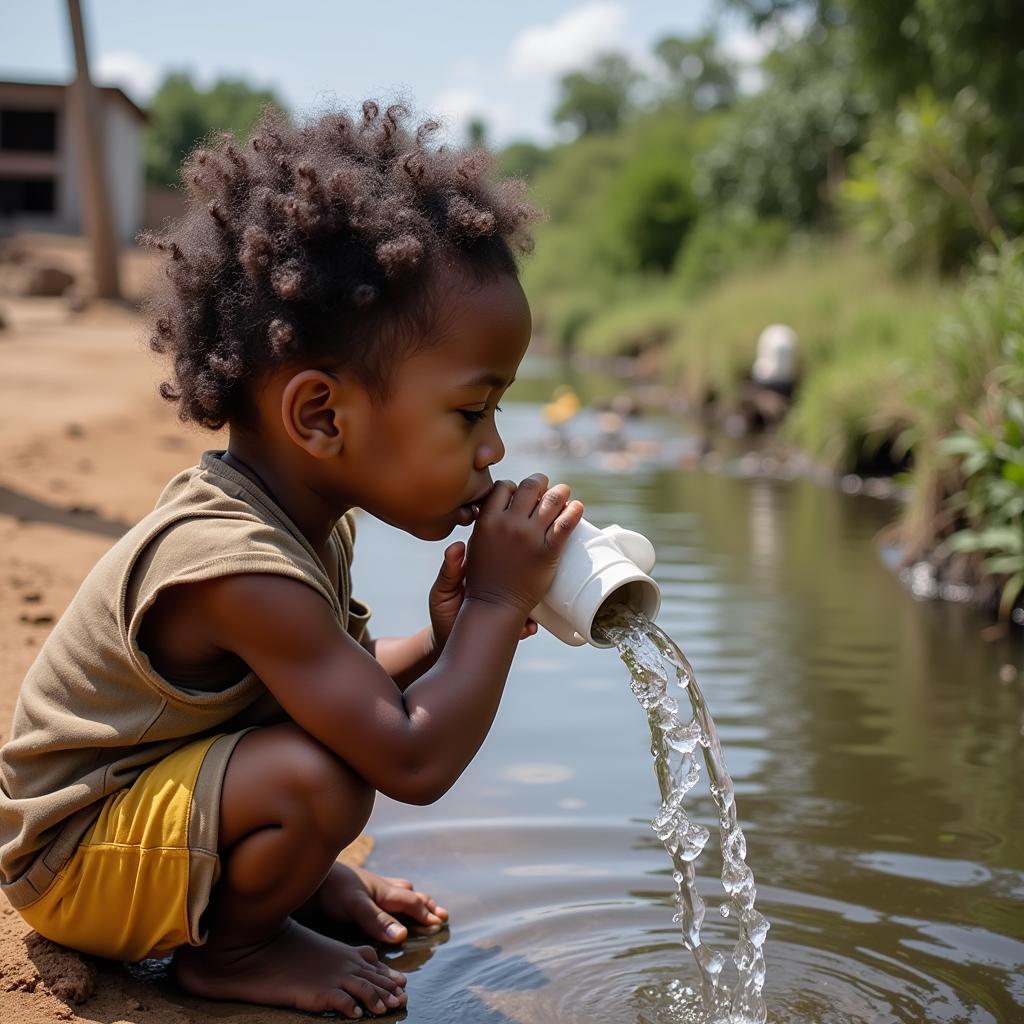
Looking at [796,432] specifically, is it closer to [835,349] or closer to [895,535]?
[835,349]

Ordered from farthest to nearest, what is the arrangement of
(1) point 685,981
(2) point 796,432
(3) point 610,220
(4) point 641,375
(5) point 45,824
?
(3) point 610,220 < (4) point 641,375 < (2) point 796,432 < (1) point 685,981 < (5) point 45,824

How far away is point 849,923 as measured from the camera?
2.75 metres

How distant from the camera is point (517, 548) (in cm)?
231

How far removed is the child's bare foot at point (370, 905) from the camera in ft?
8.52

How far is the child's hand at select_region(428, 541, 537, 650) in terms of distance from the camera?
2381mm

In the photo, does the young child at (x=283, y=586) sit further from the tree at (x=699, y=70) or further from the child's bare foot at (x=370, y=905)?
the tree at (x=699, y=70)

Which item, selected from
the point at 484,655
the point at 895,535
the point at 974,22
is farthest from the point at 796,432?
the point at 484,655

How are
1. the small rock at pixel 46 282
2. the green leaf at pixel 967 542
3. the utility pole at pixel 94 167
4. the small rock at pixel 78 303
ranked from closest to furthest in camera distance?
the green leaf at pixel 967 542, the utility pole at pixel 94 167, the small rock at pixel 78 303, the small rock at pixel 46 282

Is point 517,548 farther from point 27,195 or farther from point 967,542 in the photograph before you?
point 27,195

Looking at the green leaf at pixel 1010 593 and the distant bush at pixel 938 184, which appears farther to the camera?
the distant bush at pixel 938 184

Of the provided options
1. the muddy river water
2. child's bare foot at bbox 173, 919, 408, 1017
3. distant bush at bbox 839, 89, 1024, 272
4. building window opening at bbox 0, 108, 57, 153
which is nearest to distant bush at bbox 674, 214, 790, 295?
distant bush at bbox 839, 89, 1024, 272

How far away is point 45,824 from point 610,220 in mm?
35853

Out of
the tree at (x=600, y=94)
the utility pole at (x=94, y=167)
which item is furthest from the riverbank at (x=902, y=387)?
the tree at (x=600, y=94)

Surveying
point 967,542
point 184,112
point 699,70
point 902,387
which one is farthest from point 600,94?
point 967,542
